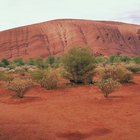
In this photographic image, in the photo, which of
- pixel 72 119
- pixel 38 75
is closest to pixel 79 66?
pixel 38 75

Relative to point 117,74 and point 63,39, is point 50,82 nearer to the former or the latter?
point 117,74

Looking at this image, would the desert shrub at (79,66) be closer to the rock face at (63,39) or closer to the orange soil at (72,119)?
the orange soil at (72,119)

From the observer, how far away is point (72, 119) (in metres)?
13.6

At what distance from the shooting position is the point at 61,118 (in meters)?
13.9

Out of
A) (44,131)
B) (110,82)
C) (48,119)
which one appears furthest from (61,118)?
(110,82)

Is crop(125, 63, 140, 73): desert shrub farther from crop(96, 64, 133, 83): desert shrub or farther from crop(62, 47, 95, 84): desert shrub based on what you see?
crop(62, 47, 95, 84): desert shrub

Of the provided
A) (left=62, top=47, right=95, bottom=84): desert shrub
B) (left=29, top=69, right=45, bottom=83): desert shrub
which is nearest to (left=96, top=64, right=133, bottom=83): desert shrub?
(left=62, top=47, right=95, bottom=84): desert shrub

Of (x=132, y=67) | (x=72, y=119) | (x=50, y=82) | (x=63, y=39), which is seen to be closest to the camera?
(x=72, y=119)

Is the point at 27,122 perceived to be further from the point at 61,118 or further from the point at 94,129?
the point at 94,129

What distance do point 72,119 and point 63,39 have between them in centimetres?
8093

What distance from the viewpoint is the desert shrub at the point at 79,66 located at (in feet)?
95.7

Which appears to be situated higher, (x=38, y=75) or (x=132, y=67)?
(x=38, y=75)

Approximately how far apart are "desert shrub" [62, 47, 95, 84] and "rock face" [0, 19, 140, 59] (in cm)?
5548

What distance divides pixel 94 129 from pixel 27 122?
9.46 ft
